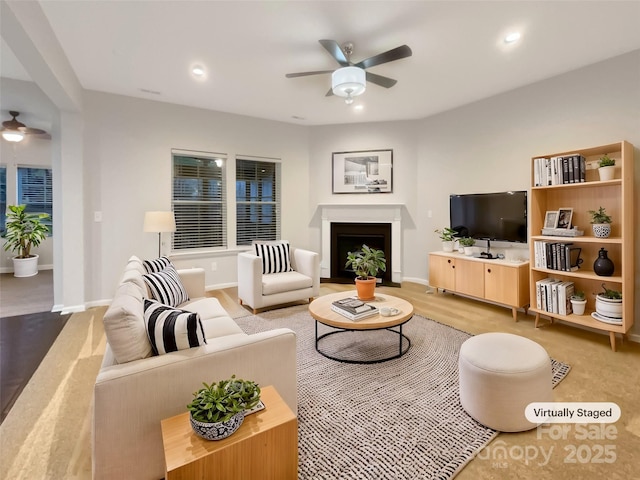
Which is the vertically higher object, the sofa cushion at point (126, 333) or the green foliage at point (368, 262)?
the green foliage at point (368, 262)

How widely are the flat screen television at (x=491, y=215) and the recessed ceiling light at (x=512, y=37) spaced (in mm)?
1681

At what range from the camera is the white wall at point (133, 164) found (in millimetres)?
4027

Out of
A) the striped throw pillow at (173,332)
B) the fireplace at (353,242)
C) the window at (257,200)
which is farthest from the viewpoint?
the fireplace at (353,242)

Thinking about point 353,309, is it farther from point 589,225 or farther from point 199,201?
point 199,201

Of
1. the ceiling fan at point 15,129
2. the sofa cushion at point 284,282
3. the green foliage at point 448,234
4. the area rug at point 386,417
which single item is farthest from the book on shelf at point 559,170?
the ceiling fan at point 15,129

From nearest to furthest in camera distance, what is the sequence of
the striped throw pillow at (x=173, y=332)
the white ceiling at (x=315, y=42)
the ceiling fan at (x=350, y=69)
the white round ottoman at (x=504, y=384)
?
1. the striped throw pillow at (x=173, y=332)
2. the white round ottoman at (x=504, y=384)
3. the white ceiling at (x=315, y=42)
4. the ceiling fan at (x=350, y=69)

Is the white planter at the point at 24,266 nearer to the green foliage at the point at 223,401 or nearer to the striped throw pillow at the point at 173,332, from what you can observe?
the striped throw pillow at the point at 173,332

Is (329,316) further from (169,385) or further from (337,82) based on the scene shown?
(337,82)

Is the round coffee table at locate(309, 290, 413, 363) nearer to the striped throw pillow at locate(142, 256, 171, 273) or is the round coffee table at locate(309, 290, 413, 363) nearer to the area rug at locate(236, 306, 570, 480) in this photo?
the area rug at locate(236, 306, 570, 480)

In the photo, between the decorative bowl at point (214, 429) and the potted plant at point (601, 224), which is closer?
the decorative bowl at point (214, 429)

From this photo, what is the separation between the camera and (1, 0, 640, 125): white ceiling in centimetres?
237

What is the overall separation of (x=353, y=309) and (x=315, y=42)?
→ 2.42 meters

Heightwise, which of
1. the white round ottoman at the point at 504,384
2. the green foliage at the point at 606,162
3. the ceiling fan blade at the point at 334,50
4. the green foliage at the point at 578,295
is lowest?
the white round ottoman at the point at 504,384

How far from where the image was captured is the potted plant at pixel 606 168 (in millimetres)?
2822
